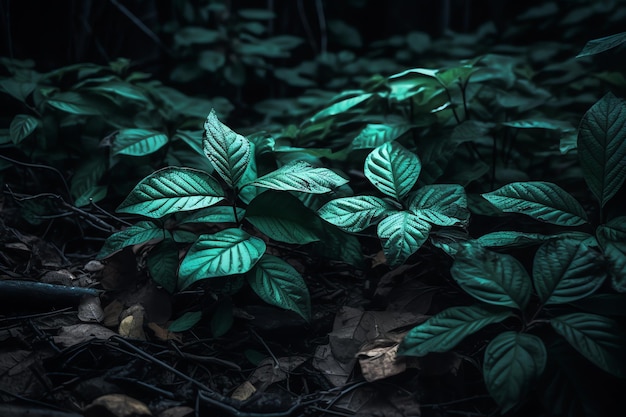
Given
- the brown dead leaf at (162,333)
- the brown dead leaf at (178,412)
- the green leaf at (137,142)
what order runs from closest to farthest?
1. the brown dead leaf at (178,412)
2. the brown dead leaf at (162,333)
3. the green leaf at (137,142)

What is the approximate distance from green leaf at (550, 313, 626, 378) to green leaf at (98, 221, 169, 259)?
3.31ft

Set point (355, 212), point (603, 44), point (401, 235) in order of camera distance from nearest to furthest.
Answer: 1. point (401, 235)
2. point (355, 212)
3. point (603, 44)

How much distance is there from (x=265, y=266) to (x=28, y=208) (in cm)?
105

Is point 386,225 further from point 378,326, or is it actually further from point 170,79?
point 170,79

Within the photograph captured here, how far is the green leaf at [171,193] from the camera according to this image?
1.12 m

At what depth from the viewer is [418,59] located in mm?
3189

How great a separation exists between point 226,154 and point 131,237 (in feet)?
1.14

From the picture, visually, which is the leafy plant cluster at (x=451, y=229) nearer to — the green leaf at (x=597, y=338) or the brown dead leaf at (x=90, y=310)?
the green leaf at (x=597, y=338)

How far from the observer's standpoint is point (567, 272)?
0.98m

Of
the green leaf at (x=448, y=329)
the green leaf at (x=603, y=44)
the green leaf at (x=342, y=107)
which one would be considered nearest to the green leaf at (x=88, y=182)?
the green leaf at (x=342, y=107)

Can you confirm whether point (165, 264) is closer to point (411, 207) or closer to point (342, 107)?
point (411, 207)

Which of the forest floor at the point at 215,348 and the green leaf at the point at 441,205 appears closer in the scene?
the forest floor at the point at 215,348

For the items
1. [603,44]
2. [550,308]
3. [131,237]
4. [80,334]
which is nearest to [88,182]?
[131,237]

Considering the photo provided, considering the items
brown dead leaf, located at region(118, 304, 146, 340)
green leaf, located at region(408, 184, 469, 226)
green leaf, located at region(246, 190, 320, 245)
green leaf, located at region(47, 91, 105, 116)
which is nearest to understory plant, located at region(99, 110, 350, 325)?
green leaf, located at region(246, 190, 320, 245)
